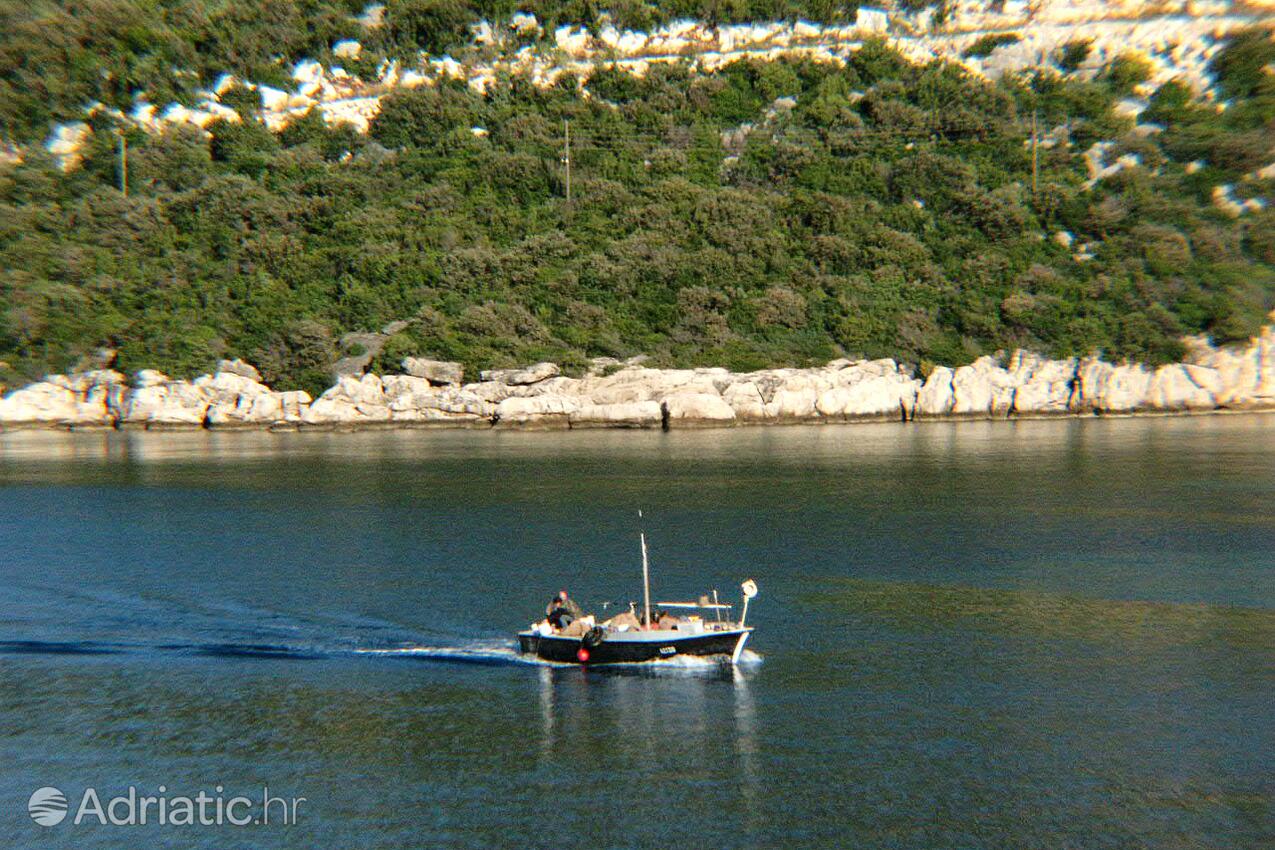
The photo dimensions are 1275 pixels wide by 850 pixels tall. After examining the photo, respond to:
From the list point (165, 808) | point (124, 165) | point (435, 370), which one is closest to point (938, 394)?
point (435, 370)

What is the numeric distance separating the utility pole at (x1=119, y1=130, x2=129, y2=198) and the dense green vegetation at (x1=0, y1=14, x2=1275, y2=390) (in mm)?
953

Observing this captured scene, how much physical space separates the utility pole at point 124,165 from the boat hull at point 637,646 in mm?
103256

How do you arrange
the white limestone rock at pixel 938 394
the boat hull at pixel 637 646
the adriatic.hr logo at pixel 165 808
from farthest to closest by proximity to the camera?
the white limestone rock at pixel 938 394 → the boat hull at pixel 637 646 → the adriatic.hr logo at pixel 165 808

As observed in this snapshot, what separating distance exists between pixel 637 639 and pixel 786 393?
6327cm

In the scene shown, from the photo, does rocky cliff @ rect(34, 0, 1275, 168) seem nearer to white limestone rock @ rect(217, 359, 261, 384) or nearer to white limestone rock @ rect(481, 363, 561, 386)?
white limestone rock @ rect(217, 359, 261, 384)

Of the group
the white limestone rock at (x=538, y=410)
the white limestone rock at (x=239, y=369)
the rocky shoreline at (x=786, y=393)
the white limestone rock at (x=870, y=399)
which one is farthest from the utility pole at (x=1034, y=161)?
Result: the white limestone rock at (x=239, y=369)

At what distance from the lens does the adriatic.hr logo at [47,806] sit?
74.8 feet

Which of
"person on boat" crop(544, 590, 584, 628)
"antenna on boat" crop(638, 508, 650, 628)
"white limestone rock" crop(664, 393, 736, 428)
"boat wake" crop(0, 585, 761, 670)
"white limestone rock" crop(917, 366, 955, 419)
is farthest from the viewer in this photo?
"white limestone rock" crop(917, 366, 955, 419)

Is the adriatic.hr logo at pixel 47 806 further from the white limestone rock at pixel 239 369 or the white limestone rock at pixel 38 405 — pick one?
the white limestone rock at pixel 38 405

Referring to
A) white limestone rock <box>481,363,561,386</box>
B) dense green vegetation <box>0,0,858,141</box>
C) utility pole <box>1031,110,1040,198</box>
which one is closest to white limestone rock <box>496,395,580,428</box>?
white limestone rock <box>481,363,561,386</box>

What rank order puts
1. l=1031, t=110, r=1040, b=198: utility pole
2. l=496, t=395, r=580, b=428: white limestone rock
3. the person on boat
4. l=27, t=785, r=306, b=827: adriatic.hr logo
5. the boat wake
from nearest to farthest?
l=27, t=785, r=306, b=827: adriatic.hr logo < the person on boat < the boat wake < l=496, t=395, r=580, b=428: white limestone rock < l=1031, t=110, r=1040, b=198: utility pole

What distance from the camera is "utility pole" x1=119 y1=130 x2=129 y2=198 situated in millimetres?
117006

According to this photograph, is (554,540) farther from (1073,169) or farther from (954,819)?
(1073,169)

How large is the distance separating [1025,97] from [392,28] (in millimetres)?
72522
